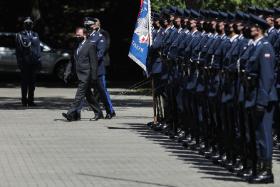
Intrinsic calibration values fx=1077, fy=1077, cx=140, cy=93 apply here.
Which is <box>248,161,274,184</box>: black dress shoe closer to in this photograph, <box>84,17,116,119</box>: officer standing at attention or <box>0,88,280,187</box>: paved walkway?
<box>0,88,280,187</box>: paved walkway

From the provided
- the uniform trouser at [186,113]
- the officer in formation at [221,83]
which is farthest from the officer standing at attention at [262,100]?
the uniform trouser at [186,113]

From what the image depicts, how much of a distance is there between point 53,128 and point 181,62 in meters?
3.93

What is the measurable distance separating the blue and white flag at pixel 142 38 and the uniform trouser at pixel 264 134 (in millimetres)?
6190

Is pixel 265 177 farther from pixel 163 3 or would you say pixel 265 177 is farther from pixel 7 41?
pixel 7 41

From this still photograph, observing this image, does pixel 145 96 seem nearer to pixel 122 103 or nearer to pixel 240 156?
pixel 122 103

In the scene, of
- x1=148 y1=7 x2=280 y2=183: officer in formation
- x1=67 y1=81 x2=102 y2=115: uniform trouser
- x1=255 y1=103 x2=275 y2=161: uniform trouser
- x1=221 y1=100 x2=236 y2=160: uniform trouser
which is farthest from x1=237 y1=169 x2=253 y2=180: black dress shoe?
x1=67 y1=81 x2=102 y2=115: uniform trouser

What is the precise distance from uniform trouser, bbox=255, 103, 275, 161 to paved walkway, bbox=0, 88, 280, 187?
0.37 meters

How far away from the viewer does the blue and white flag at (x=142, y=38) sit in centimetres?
1869

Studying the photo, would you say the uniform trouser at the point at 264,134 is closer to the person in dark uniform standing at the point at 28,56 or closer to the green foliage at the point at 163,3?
the person in dark uniform standing at the point at 28,56

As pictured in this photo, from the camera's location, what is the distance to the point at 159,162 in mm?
14438

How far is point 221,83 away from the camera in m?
13.8

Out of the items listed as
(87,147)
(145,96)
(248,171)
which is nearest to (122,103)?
Result: (145,96)

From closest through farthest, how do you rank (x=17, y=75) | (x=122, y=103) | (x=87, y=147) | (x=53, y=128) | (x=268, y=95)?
(x=268, y=95) → (x=87, y=147) → (x=53, y=128) → (x=122, y=103) → (x=17, y=75)

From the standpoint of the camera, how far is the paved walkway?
499 inches
